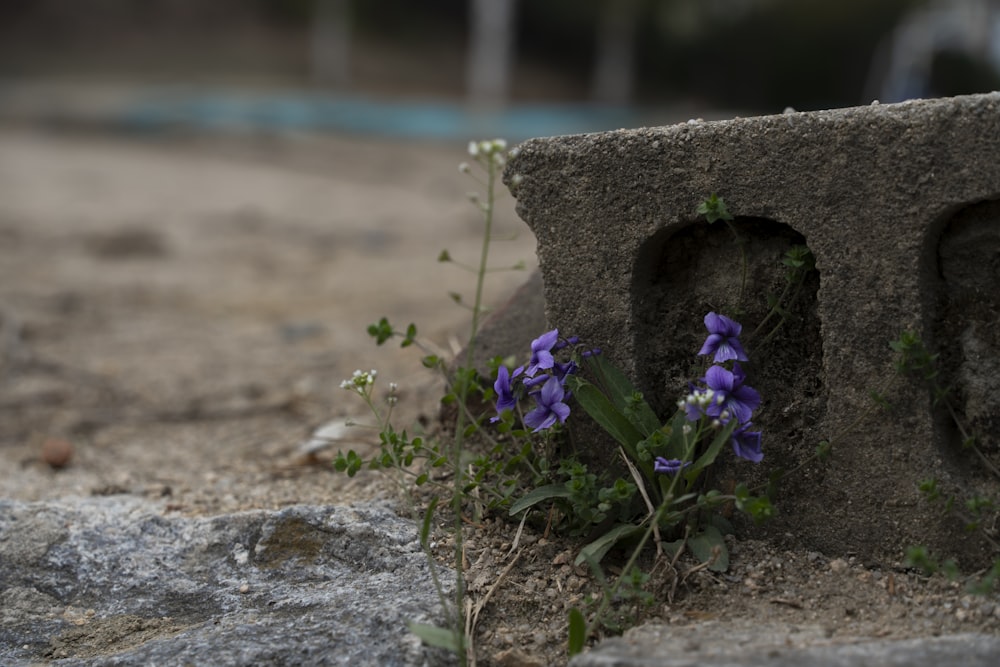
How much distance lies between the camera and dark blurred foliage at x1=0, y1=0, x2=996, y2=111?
2845 cm

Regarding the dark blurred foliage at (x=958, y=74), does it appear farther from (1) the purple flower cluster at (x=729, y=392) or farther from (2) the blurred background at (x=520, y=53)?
(1) the purple flower cluster at (x=729, y=392)

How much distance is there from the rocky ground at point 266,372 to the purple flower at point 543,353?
1.17 ft

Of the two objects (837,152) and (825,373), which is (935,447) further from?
(837,152)

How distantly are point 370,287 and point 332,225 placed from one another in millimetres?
3475

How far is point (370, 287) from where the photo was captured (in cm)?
653

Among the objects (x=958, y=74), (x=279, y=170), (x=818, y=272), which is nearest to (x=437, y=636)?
(x=818, y=272)

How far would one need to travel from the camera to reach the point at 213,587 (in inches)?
82.8

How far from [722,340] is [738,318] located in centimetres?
16

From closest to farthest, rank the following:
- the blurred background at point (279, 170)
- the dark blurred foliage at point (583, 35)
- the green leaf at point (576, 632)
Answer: the green leaf at point (576, 632), the blurred background at point (279, 170), the dark blurred foliage at point (583, 35)

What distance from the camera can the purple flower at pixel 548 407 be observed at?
2.01m

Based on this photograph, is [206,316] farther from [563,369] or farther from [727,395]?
[727,395]

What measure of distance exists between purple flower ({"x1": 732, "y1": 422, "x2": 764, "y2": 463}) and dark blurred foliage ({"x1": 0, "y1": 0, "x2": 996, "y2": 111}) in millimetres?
27088

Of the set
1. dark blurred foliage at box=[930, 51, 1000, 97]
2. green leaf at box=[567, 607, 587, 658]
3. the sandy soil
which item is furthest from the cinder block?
dark blurred foliage at box=[930, 51, 1000, 97]

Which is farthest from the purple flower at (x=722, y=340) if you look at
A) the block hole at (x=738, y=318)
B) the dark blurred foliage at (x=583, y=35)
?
the dark blurred foliage at (x=583, y=35)
